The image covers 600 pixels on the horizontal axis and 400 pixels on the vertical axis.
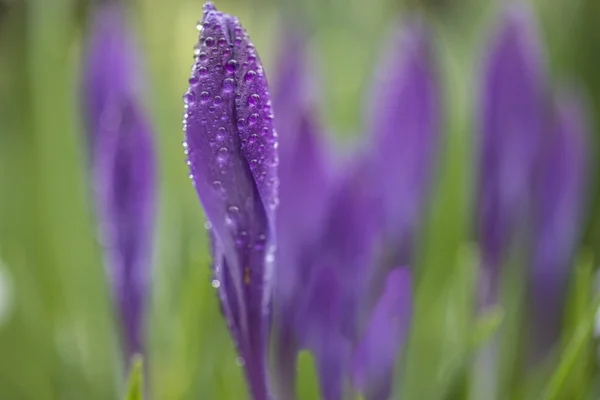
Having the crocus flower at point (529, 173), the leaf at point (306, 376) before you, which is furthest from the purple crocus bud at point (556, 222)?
the leaf at point (306, 376)

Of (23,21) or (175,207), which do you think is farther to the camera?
Result: (23,21)

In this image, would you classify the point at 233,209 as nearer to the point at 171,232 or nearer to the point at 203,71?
the point at 203,71

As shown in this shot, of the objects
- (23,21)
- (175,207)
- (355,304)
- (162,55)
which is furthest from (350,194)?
(23,21)

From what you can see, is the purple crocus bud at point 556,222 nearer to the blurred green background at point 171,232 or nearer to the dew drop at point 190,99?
the blurred green background at point 171,232

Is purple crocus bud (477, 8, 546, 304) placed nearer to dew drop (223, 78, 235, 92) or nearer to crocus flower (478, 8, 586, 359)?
crocus flower (478, 8, 586, 359)

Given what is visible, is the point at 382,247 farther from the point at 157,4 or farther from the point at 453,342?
the point at 157,4

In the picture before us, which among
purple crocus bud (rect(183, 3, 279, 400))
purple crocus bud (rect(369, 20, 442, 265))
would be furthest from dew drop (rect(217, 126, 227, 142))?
purple crocus bud (rect(369, 20, 442, 265))

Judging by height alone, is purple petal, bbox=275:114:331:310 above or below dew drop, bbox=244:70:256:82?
below
